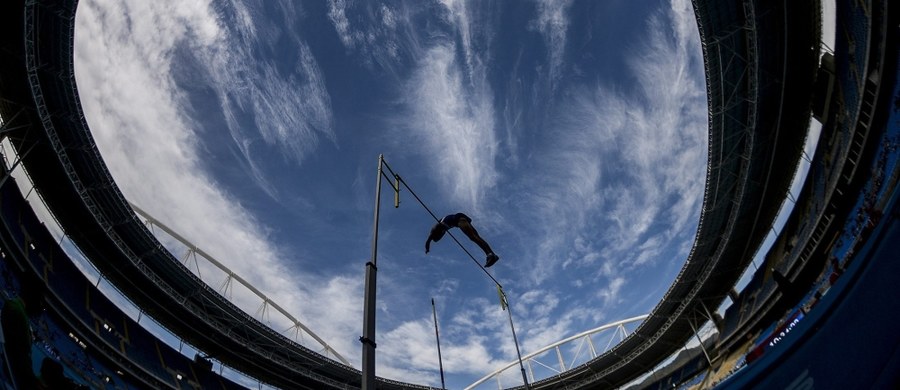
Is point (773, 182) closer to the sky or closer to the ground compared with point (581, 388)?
closer to the sky

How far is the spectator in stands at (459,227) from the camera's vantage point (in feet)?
34.2

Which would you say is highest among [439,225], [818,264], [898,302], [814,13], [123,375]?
[814,13]

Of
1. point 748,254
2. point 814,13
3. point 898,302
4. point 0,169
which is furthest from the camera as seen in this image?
point 748,254

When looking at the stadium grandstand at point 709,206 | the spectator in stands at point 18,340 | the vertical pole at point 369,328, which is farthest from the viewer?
the stadium grandstand at point 709,206

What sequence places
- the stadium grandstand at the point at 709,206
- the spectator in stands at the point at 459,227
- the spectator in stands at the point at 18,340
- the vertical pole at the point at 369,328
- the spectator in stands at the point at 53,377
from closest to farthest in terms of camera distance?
the vertical pole at the point at 369,328, the spectator in stands at the point at 459,227, the spectator in stands at the point at 18,340, the stadium grandstand at the point at 709,206, the spectator in stands at the point at 53,377

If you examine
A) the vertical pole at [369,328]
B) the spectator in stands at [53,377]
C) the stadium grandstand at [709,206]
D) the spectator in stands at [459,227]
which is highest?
the stadium grandstand at [709,206]

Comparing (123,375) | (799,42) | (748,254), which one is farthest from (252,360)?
(799,42)

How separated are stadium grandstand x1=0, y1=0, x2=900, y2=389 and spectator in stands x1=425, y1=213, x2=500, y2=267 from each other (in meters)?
12.4

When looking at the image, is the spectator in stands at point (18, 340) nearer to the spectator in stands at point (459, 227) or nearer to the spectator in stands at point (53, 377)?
the spectator in stands at point (53, 377)

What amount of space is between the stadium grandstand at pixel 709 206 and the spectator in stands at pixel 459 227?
12.4 metres

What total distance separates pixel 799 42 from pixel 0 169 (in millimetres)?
34074

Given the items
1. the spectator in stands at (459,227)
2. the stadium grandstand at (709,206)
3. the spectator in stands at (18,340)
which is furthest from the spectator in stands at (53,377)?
the spectator in stands at (459,227)

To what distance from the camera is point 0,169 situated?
1897cm

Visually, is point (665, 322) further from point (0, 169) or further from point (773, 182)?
point (0, 169)
